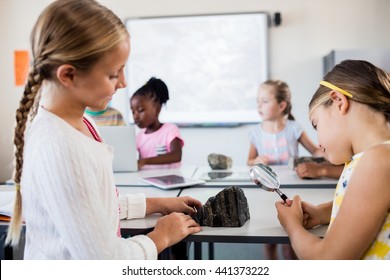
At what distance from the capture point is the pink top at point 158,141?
7.48ft

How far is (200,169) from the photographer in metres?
2.06

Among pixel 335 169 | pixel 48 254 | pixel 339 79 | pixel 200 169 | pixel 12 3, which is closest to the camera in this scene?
pixel 48 254

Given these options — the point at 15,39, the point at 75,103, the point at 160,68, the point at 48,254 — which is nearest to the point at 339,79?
the point at 75,103

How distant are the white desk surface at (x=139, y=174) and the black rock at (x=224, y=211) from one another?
24.5 inches

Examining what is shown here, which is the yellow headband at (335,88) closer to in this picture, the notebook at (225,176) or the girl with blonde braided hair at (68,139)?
the girl with blonde braided hair at (68,139)

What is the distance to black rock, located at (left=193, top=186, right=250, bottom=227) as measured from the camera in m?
1.02

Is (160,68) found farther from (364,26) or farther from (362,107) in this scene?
(362,107)

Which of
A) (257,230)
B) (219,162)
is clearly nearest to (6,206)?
(257,230)

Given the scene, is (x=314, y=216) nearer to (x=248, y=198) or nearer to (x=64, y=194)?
(x=248, y=198)

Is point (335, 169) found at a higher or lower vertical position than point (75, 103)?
lower

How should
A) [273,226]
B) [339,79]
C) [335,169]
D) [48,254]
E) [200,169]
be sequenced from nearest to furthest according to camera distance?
[48,254]
[339,79]
[273,226]
[335,169]
[200,169]

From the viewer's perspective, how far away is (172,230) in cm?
94

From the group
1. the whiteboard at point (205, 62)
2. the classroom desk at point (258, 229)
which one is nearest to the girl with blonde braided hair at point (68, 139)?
the classroom desk at point (258, 229)
